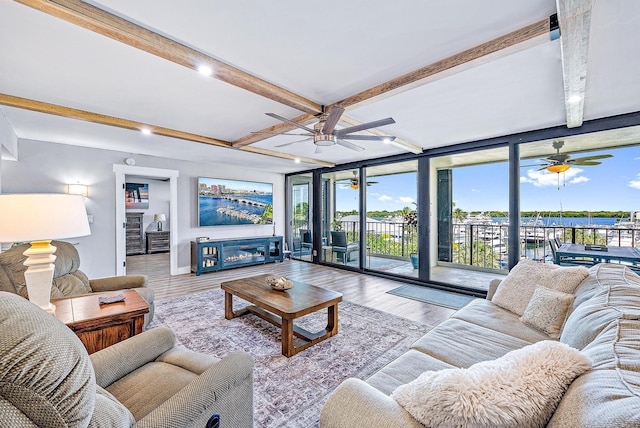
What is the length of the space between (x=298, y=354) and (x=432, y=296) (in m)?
2.51

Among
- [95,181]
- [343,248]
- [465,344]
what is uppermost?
[95,181]

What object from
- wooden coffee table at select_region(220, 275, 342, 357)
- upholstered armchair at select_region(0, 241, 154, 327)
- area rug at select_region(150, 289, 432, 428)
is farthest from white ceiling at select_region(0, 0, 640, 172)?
area rug at select_region(150, 289, 432, 428)

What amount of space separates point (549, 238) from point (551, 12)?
13.2ft

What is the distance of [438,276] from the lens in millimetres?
4887

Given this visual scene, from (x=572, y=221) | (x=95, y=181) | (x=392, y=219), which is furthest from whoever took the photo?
(x=392, y=219)

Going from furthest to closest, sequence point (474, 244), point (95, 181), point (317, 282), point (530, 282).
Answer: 1. point (474, 244)
2. point (317, 282)
3. point (95, 181)
4. point (530, 282)

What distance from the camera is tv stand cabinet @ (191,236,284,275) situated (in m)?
5.50

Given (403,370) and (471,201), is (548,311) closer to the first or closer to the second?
(403,370)

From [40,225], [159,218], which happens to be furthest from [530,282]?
[159,218]

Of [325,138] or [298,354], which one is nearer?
[298,354]

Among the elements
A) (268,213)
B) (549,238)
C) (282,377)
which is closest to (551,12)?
(282,377)

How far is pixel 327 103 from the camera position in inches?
108

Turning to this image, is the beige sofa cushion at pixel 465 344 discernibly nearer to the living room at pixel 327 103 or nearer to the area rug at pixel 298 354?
the area rug at pixel 298 354

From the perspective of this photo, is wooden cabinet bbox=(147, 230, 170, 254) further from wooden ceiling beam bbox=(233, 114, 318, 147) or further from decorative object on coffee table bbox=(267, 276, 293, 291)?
decorative object on coffee table bbox=(267, 276, 293, 291)
